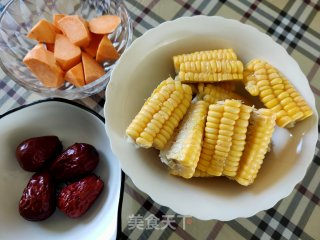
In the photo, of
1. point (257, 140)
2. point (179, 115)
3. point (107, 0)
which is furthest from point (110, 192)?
point (107, 0)

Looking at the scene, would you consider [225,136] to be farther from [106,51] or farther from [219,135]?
[106,51]

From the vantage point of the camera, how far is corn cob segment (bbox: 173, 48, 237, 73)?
825mm

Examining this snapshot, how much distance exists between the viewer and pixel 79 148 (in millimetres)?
872

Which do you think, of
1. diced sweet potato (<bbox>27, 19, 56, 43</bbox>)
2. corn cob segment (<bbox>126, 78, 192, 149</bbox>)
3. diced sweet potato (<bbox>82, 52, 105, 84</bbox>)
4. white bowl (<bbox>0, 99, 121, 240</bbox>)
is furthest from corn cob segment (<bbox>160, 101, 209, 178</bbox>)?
diced sweet potato (<bbox>27, 19, 56, 43</bbox>)

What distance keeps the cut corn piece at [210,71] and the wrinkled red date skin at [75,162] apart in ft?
0.87

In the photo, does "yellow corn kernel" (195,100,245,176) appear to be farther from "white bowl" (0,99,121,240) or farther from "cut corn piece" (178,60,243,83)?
"white bowl" (0,99,121,240)

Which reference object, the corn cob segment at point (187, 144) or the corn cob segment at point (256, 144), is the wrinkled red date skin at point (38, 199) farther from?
the corn cob segment at point (256, 144)

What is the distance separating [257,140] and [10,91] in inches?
24.6

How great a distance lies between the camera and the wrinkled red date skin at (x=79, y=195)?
83 cm

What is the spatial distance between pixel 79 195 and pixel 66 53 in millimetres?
326

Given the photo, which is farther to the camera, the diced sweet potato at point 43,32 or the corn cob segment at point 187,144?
the diced sweet potato at point 43,32

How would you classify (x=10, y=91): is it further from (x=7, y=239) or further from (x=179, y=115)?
(x=179, y=115)

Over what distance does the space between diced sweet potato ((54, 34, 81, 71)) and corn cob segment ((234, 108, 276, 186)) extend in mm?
426

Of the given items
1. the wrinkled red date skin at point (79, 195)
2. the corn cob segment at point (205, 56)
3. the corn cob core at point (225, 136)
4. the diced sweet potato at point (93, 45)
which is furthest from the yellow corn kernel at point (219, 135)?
the diced sweet potato at point (93, 45)
